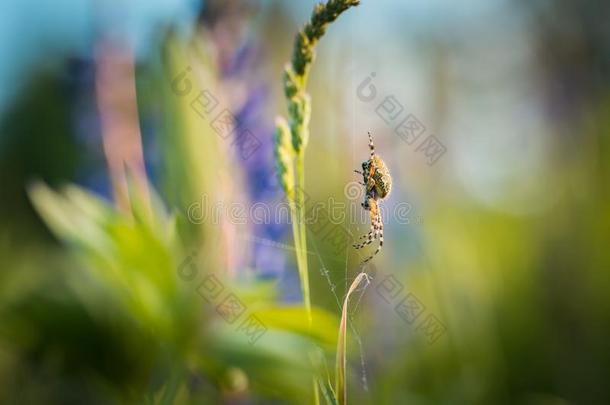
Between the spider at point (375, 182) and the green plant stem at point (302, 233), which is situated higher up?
the spider at point (375, 182)

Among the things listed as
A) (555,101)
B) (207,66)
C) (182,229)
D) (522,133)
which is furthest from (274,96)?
(555,101)

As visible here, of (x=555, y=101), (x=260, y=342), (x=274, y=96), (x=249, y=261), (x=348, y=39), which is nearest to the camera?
(x=260, y=342)

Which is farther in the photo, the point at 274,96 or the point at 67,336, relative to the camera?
the point at 274,96

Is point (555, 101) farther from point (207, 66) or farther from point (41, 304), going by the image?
point (41, 304)

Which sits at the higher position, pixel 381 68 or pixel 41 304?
pixel 381 68

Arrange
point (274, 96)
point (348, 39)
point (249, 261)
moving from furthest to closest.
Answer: point (274, 96), point (249, 261), point (348, 39)

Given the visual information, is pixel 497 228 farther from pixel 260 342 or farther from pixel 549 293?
pixel 260 342

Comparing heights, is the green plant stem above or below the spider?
below

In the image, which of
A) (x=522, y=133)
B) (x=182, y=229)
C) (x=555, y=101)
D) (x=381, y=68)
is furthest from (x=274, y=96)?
(x=555, y=101)

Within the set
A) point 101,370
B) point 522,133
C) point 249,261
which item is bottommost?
point 101,370
